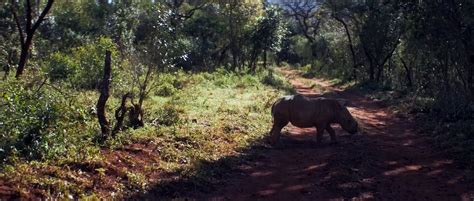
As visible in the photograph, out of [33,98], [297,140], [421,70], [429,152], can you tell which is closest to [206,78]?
[421,70]

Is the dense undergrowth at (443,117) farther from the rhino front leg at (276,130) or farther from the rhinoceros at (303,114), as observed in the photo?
the rhino front leg at (276,130)

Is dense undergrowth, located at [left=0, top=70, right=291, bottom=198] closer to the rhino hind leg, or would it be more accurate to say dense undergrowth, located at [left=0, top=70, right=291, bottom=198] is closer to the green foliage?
the rhino hind leg

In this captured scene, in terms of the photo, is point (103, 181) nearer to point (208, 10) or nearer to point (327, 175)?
point (327, 175)

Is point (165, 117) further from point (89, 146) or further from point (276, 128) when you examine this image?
point (89, 146)

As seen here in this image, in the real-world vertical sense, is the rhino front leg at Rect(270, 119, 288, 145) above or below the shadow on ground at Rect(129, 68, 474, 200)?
above

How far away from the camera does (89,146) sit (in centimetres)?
941

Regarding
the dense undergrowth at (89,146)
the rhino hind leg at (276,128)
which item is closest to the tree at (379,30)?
the dense undergrowth at (89,146)

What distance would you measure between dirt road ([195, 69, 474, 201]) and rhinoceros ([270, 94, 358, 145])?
1.47ft

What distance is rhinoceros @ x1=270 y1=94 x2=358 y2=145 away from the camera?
41.1 feet

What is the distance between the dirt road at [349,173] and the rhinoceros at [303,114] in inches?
17.7

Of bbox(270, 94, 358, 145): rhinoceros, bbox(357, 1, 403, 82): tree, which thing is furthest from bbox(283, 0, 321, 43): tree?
bbox(270, 94, 358, 145): rhinoceros

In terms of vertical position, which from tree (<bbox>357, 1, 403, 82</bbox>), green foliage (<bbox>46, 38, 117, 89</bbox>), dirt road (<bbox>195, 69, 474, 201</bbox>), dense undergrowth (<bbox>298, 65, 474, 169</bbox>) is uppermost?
tree (<bbox>357, 1, 403, 82</bbox>)

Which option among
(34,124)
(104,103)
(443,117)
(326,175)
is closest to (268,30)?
(443,117)

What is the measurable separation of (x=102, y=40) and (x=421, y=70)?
15086 mm
